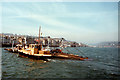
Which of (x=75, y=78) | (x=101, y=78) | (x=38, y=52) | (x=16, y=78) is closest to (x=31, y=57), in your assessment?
(x=38, y=52)

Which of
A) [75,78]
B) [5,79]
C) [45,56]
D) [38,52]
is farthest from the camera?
[38,52]

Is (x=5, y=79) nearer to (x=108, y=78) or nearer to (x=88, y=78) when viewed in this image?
(x=88, y=78)

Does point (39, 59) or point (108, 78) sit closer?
point (108, 78)

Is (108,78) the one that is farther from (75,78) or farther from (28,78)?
(28,78)

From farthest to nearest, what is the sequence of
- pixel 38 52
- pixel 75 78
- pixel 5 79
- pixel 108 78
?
pixel 38 52
pixel 108 78
pixel 75 78
pixel 5 79

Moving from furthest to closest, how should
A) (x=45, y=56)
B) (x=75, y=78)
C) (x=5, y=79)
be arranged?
1. (x=45, y=56)
2. (x=75, y=78)
3. (x=5, y=79)

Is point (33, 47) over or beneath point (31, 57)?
over

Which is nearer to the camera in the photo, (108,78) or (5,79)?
(5,79)

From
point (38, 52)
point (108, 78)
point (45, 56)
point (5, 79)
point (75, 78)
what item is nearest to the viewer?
point (5, 79)

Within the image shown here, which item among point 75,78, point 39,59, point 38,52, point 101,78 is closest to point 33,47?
point 38,52
